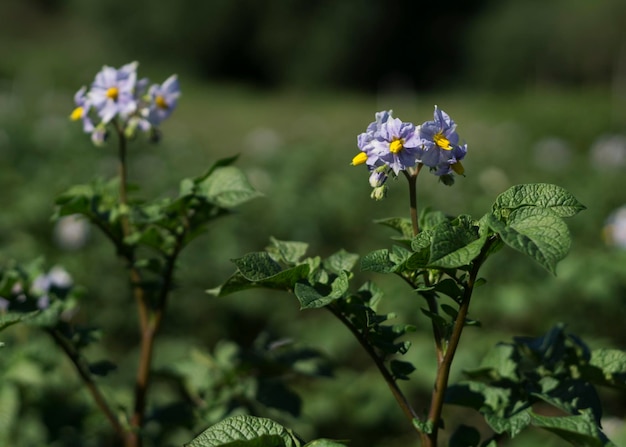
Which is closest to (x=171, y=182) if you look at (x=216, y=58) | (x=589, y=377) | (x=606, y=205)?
(x=606, y=205)

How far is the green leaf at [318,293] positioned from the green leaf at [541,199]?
25cm

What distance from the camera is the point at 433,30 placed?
1266 inches

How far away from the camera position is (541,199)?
107 centimetres

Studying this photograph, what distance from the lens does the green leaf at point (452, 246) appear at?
0.99 metres

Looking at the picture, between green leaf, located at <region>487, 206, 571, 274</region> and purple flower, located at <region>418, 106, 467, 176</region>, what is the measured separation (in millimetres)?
169

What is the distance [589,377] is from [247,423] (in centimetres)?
64

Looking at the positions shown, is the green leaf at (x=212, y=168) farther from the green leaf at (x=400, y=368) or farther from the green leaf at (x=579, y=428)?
the green leaf at (x=579, y=428)

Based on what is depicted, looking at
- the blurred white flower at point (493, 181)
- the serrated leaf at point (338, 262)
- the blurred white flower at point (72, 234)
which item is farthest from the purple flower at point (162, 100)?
the blurred white flower at point (493, 181)

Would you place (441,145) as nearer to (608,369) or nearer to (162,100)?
(608,369)

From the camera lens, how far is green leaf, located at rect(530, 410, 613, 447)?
1021mm

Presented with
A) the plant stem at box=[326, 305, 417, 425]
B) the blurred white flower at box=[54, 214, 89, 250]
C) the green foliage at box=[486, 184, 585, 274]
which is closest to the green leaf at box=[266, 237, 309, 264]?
the plant stem at box=[326, 305, 417, 425]

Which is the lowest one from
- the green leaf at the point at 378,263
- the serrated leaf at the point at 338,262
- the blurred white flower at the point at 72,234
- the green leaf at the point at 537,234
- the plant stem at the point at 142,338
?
the blurred white flower at the point at 72,234

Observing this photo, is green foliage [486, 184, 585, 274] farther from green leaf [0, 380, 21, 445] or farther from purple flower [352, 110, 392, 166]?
green leaf [0, 380, 21, 445]

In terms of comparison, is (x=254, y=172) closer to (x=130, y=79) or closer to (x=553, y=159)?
(x=553, y=159)
